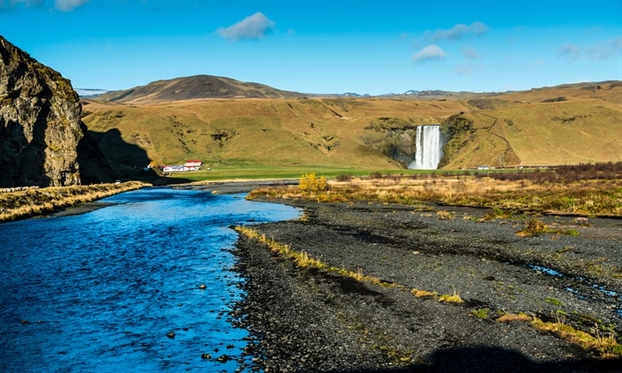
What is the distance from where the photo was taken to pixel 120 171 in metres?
146

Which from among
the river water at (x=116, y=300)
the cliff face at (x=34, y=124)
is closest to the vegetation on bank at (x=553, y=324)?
the river water at (x=116, y=300)

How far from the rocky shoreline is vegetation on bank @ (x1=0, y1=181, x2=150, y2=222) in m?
33.7

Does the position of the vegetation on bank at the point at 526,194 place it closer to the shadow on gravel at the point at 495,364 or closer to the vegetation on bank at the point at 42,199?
the vegetation on bank at the point at 42,199

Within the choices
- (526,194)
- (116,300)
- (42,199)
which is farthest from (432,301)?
(42,199)

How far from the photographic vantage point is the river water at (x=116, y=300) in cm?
1574

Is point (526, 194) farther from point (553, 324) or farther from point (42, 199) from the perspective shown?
point (42, 199)

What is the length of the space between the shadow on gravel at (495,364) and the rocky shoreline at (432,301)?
31 millimetres

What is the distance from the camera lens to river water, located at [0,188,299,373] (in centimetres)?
1574

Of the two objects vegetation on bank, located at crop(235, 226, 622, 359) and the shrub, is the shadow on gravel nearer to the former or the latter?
vegetation on bank, located at crop(235, 226, 622, 359)

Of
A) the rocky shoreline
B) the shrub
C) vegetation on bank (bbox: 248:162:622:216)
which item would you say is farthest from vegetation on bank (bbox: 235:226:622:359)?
vegetation on bank (bbox: 248:162:622:216)

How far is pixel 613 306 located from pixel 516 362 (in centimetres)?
822

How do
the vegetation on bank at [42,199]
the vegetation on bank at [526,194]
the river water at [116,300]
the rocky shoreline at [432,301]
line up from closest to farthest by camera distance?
the rocky shoreline at [432,301], the river water at [116,300], the vegetation on bank at [42,199], the vegetation on bank at [526,194]

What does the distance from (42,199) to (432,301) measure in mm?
64497

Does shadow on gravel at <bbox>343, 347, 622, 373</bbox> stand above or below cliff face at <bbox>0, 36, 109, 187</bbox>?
below
